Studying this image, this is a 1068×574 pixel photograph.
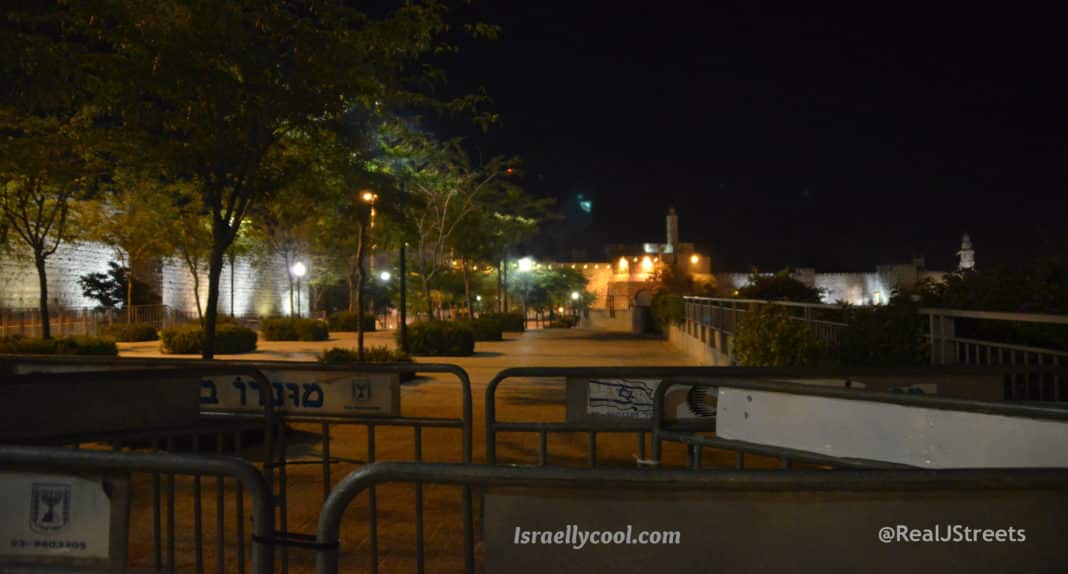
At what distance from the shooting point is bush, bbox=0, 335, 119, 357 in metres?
18.2

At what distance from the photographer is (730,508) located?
218 centimetres

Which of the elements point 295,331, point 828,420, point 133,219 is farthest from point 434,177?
point 828,420

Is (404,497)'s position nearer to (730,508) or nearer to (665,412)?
(665,412)

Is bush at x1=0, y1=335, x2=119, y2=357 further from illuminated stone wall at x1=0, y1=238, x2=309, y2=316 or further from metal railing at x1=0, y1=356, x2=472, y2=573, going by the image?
metal railing at x1=0, y1=356, x2=472, y2=573

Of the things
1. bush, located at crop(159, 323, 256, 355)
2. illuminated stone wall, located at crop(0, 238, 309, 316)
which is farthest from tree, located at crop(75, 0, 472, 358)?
illuminated stone wall, located at crop(0, 238, 309, 316)

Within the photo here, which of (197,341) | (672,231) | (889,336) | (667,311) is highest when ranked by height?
(672,231)

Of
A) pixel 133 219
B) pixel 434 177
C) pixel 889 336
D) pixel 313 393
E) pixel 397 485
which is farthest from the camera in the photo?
pixel 133 219

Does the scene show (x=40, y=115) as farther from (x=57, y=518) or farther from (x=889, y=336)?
(x=57, y=518)

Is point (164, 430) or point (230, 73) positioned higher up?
point (230, 73)

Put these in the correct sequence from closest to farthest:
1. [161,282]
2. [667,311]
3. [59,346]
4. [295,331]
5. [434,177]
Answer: [59,346], [434,177], [295,331], [667,311], [161,282]

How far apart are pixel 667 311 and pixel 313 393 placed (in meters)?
26.6

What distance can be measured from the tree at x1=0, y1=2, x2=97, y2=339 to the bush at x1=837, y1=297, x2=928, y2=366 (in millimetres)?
9654

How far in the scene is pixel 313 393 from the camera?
16.9ft

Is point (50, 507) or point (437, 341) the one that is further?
point (437, 341)
